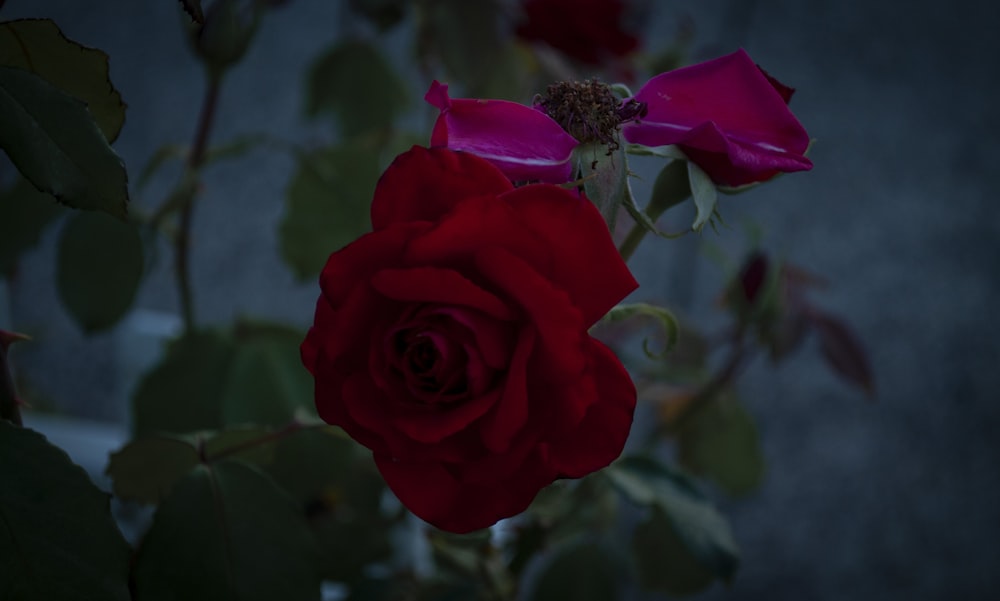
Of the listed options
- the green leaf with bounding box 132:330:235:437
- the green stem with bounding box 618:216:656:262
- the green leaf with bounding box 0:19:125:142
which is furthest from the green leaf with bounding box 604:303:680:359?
the green leaf with bounding box 132:330:235:437

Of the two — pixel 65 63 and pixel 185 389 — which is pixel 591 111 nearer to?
pixel 65 63

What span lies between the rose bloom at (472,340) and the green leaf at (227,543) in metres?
0.08

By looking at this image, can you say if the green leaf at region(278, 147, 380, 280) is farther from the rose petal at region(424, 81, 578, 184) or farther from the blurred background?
the blurred background

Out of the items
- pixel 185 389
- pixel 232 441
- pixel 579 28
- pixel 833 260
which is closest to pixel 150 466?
pixel 232 441

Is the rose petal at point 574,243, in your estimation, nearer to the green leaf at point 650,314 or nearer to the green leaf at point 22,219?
the green leaf at point 650,314

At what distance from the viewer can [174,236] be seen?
1.19 feet

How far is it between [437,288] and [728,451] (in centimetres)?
33

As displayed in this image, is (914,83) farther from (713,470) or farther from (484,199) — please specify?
(484,199)

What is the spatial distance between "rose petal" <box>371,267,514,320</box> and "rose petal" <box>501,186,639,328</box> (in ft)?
0.04

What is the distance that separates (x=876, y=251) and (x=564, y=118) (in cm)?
86

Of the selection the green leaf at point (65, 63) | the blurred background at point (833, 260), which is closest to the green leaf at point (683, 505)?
the green leaf at point (65, 63)

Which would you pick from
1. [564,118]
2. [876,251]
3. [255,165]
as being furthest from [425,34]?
[876,251]

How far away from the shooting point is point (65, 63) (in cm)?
19

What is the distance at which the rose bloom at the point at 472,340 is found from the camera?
6.1 inches
